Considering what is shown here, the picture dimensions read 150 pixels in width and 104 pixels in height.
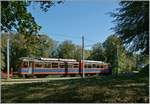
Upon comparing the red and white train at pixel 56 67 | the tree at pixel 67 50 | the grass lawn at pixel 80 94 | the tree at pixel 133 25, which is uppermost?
the tree at pixel 67 50

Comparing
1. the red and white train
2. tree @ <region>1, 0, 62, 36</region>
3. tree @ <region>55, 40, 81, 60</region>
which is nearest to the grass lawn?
tree @ <region>1, 0, 62, 36</region>

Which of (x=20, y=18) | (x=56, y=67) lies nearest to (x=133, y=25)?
(x=20, y=18)

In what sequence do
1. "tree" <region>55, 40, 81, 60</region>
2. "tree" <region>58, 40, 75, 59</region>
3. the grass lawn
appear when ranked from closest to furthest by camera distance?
1. the grass lawn
2. "tree" <region>58, 40, 75, 59</region>
3. "tree" <region>55, 40, 81, 60</region>

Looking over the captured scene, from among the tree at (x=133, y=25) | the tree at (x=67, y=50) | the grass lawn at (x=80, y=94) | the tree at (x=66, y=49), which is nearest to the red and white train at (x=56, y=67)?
the tree at (x=133, y=25)

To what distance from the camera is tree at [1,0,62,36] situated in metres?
15.6

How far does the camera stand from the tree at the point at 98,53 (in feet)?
309

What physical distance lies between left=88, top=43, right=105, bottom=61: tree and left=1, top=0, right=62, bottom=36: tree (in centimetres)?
7660

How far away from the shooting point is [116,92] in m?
11.8

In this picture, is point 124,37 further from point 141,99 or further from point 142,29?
point 141,99

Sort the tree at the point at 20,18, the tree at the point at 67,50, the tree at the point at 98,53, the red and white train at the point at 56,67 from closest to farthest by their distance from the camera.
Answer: the tree at the point at 20,18
the red and white train at the point at 56,67
the tree at the point at 98,53
the tree at the point at 67,50

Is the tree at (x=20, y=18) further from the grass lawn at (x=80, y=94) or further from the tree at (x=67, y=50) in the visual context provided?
the tree at (x=67, y=50)

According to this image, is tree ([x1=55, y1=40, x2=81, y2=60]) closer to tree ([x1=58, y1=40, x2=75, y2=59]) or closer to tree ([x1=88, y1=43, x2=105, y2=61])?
tree ([x1=58, y1=40, x2=75, y2=59])

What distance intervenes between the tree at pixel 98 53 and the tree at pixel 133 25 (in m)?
70.1

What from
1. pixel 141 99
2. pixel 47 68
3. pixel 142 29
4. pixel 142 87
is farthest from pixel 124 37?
pixel 47 68
